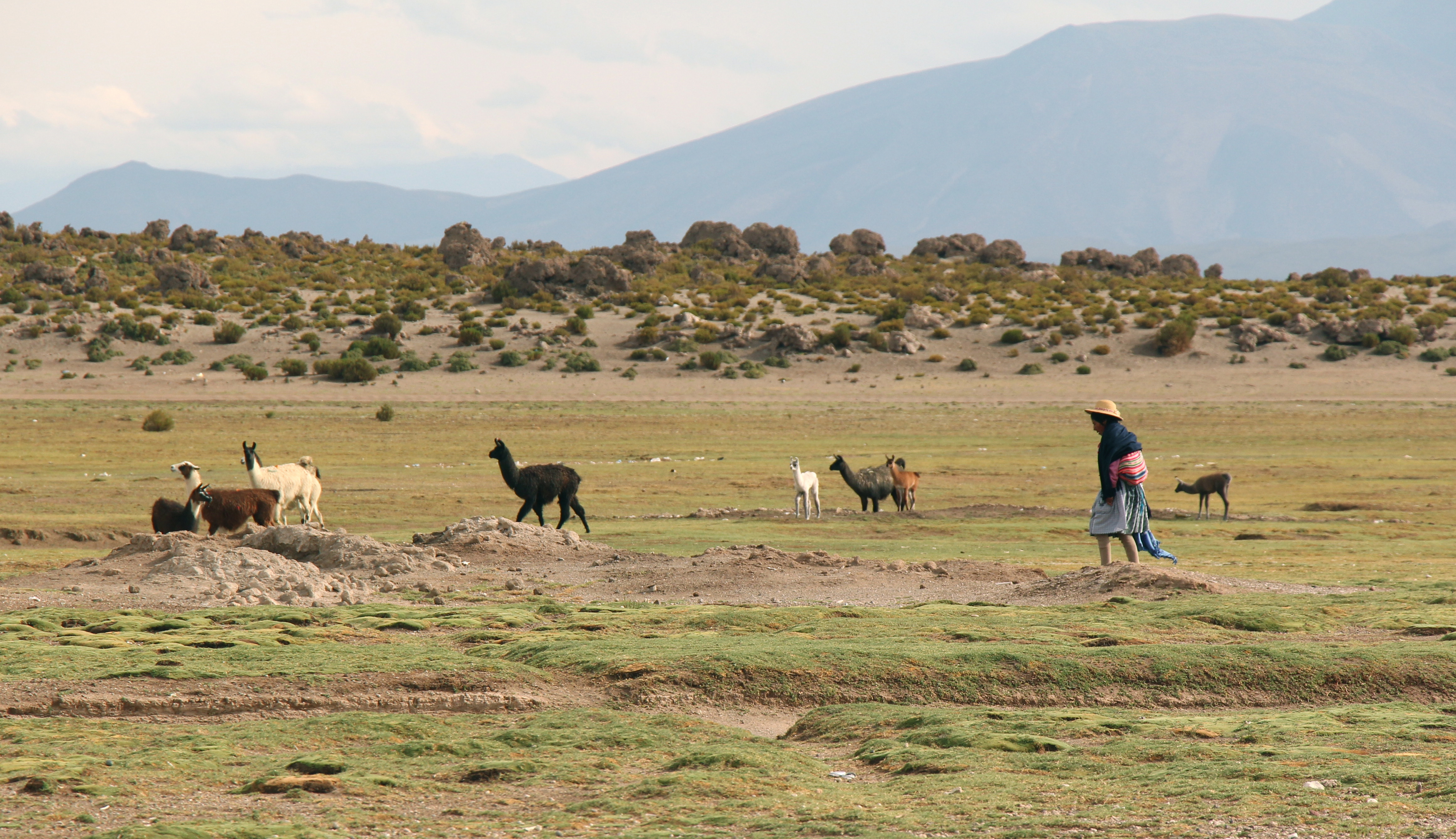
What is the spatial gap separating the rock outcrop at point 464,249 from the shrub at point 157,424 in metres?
40.8

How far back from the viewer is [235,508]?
17.2 meters

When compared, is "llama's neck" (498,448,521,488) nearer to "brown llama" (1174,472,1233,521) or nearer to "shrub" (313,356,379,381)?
"brown llama" (1174,472,1233,521)

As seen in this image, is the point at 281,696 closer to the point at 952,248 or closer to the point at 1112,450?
the point at 1112,450

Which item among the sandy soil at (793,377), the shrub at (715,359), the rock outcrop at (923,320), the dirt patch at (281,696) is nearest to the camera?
the dirt patch at (281,696)

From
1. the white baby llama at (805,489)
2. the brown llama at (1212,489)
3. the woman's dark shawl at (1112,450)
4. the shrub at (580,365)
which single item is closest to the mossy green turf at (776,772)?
the woman's dark shawl at (1112,450)

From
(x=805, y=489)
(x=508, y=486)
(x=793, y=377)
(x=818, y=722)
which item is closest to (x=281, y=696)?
(x=818, y=722)

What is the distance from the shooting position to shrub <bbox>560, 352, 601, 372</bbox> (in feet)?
181

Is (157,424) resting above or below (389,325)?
below

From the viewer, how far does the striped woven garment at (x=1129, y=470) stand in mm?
12359

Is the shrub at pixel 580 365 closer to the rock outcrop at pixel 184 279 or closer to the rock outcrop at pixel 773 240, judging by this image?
the rock outcrop at pixel 184 279

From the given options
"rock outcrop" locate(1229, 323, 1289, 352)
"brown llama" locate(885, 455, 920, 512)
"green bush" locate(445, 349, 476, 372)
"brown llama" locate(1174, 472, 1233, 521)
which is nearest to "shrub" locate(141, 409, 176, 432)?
"green bush" locate(445, 349, 476, 372)

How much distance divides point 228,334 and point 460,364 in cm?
1096

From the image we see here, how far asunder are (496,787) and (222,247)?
78960 mm

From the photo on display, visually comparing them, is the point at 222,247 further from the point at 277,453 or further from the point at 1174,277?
the point at 1174,277
